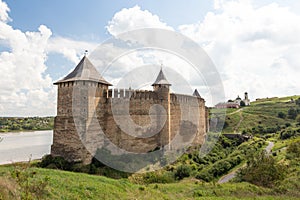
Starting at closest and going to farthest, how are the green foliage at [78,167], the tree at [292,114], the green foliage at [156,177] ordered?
the green foliage at [78,167]
the green foliage at [156,177]
the tree at [292,114]

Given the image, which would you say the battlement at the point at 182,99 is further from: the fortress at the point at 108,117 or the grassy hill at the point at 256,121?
the grassy hill at the point at 256,121

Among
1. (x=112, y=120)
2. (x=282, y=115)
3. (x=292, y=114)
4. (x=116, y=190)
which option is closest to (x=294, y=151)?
(x=112, y=120)

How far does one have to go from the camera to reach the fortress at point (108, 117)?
14.8 meters

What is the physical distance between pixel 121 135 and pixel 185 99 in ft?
29.9

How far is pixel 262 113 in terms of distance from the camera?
6084cm

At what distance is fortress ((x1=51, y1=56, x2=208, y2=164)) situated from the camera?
1484 centimetres

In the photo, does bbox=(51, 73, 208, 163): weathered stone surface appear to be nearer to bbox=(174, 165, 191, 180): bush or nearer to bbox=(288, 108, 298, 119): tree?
bbox=(174, 165, 191, 180): bush

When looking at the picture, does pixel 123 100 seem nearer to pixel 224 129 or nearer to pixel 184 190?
pixel 184 190

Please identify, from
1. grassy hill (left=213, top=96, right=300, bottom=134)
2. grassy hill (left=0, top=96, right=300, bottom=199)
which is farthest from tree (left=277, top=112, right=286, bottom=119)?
grassy hill (left=0, top=96, right=300, bottom=199)

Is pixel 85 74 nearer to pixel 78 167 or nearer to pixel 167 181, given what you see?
pixel 78 167

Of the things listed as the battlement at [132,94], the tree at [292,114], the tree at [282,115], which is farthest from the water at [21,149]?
the tree at [292,114]

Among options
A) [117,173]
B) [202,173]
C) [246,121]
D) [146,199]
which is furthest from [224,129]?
[146,199]

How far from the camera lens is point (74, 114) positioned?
48.7 feet

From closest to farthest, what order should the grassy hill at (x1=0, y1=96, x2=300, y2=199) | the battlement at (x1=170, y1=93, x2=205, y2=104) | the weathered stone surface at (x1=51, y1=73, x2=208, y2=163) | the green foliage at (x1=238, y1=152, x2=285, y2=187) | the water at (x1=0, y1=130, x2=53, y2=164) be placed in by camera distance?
the grassy hill at (x1=0, y1=96, x2=300, y2=199) < the green foliage at (x1=238, y1=152, x2=285, y2=187) < the weathered stone surface at (x1=51, y1=73, x2=208, y2=163) < the battlement at (x1=170, y1=93, x2=205, y2=104) < the water at (x1=0, y1=130, x2=53, y2=164)
